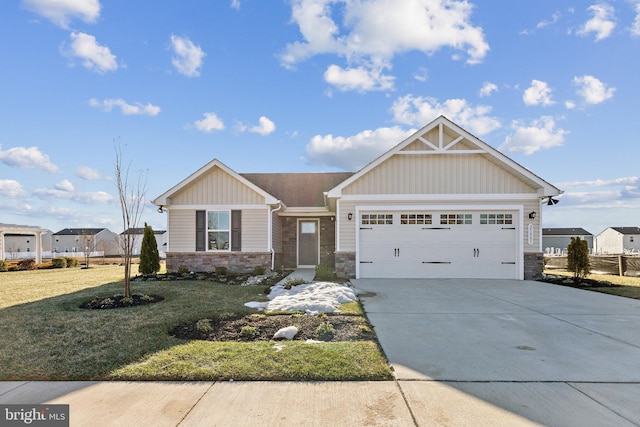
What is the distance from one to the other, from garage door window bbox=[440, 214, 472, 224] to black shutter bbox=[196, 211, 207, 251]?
29.8ft

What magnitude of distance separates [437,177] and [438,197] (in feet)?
2.35

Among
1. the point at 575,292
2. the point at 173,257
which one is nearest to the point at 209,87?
the point at 173,257

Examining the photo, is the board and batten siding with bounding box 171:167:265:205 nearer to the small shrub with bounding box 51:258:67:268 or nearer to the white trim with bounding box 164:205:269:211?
the white trim with bounding box 164:205:269:211

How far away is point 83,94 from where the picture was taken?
11.5m

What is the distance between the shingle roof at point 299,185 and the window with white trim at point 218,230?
3957 millimetres

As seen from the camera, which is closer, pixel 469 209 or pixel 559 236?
pixel 469 209

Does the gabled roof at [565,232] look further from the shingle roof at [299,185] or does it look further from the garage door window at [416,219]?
the garage door window at [416,219]

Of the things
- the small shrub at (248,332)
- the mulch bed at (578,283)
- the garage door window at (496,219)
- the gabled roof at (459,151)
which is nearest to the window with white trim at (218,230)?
the gabled roof at (459,151)

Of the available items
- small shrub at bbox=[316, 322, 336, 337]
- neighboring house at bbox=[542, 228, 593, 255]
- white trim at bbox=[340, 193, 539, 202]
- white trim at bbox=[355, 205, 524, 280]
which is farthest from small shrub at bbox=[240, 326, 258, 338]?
neighboring house at bbox=[542, 228, 593, 255]

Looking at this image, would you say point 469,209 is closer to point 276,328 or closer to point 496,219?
point 496,219

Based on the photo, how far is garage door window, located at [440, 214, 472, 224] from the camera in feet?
41.5

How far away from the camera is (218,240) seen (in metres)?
14.4

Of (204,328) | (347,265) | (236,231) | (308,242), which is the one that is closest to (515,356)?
(204,328)

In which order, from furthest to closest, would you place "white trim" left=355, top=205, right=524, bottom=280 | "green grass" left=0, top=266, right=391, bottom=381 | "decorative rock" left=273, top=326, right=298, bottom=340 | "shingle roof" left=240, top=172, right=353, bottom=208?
1. "shingle roof" left=240, top=172, right=353, bottom=208
2. "white trim" left=355, top=205, right=524, bottom=280
3. "decorative rock" left=273, top=326, right=298, bottom=340
4. "green grass" left=0, top=266, right=391, bottom=381
